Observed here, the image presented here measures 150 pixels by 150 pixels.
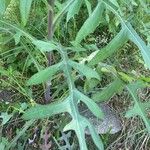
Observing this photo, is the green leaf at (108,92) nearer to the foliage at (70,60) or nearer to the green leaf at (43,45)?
the foliage at (70,60)

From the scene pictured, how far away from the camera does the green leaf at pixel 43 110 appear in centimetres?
144

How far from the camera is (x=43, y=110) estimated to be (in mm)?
1451

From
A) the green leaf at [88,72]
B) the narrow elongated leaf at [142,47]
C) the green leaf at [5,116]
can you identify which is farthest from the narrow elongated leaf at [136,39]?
the green leaf at [5,116]

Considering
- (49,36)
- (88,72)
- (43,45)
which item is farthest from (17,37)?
(88,72)

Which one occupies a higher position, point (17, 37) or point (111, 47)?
point (17, 37)

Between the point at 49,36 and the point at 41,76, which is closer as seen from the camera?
the point at 41,76

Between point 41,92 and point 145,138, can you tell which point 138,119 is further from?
point 41,92

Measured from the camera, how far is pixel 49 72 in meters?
1.53

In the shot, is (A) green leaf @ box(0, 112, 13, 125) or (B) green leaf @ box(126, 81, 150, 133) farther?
(A) green leaf @ box(0, 112, 13, 125)

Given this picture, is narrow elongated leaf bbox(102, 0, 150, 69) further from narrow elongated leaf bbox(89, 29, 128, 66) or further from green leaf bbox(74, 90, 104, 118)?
green leaf bbox(74, 90, 104, 118)

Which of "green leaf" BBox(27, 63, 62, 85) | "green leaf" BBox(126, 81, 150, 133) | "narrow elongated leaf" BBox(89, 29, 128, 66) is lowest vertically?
"green leaf" BBox(126, 81, 150, 133)

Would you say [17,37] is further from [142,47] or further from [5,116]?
[142,47]

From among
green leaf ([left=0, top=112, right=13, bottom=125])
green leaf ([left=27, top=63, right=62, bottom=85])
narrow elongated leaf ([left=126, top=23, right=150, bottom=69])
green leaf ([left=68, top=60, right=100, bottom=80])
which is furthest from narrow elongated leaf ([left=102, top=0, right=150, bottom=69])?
green leaf ([left=0, top=112, right=13, bottom=125])

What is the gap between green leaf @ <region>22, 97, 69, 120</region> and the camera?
1442mm
